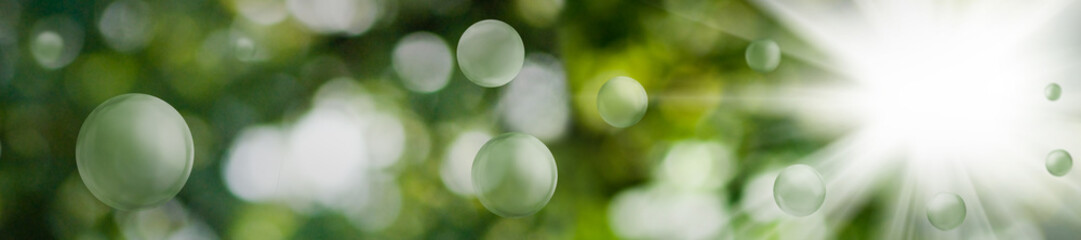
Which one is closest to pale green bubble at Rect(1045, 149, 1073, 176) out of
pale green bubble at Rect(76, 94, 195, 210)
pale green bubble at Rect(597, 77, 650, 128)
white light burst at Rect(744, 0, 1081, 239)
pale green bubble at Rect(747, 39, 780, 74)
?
white light burst at Rect(744, 0, 1081, 239)

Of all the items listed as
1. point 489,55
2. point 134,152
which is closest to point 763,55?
point 489,55

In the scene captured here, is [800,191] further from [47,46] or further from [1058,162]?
[47,46]

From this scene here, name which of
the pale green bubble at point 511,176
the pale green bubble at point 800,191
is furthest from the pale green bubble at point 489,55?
the pale green bubble at point 800,191

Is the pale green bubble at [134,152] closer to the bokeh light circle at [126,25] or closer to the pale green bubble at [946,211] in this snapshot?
the bokeh light circle at [126,25]

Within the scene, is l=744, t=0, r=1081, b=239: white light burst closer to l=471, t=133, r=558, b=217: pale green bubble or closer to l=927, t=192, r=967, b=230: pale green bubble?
l=927, t=192, r=967, b=230: pale green bubble

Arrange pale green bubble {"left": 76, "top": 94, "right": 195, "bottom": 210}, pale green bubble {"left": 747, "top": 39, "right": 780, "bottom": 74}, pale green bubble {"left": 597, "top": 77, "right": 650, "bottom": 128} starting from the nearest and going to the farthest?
pale green bubble {"left": 76, "top": 94, "right": 195, "bottom": 210} → pale green bubble {"left": 597, "top": 77, "right": 650, "bottom": 128} → pale green bubble {"left": 747, "top": 39, "right": 780, "bottom": 74}

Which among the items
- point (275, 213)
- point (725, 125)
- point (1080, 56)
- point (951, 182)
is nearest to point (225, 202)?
point (275, 213)

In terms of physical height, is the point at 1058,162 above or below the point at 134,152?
above
